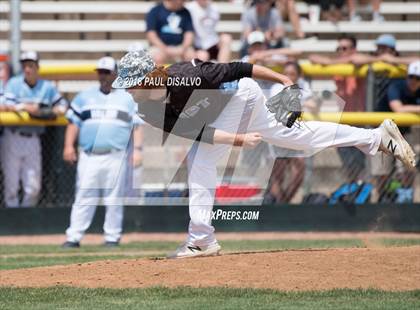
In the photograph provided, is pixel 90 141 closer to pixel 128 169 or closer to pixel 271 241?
pixel 128 169

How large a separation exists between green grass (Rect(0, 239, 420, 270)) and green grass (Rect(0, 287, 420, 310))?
282 centimetres

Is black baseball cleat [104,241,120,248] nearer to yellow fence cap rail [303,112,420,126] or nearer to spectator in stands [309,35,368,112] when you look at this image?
yellow fence cap rail [303,112,420,126]

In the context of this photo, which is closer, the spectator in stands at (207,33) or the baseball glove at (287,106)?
the baseball glove at (287,106)

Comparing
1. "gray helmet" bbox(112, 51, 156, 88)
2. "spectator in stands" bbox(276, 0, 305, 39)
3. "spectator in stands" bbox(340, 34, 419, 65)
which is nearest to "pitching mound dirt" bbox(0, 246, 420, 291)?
"gray helmet" bbox(112, 51, 156, 88)

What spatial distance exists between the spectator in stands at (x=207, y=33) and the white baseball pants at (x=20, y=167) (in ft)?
10.0

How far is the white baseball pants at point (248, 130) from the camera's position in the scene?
9117 mm

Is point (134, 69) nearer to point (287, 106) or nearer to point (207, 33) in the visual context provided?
point (287, 106)

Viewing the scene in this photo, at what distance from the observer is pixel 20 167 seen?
45.1 ft

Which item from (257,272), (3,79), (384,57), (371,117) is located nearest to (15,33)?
(3,79)

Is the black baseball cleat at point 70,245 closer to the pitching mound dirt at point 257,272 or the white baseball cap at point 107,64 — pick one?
the white baseball cap at point 107,64

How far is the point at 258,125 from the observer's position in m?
9.29

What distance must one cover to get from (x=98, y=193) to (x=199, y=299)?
18.9ft

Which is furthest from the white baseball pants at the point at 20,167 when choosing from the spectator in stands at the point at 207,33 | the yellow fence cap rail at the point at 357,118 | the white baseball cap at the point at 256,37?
the white baseball cap at the point at 256,37

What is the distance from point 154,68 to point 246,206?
4.83 m
